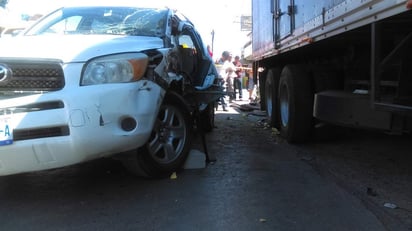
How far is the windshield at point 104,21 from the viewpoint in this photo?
17.9 ft

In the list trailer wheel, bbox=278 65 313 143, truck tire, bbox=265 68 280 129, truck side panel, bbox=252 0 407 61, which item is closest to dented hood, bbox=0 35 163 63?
truck side panel, bbox=252 0 407 61

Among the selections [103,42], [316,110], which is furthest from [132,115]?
[316,110]

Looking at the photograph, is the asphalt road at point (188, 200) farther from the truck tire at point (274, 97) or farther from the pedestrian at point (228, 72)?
the pedestrian at point (228, 72)

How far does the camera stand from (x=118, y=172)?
554cm

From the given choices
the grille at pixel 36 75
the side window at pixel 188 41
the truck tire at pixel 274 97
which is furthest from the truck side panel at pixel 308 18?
the grille at pixel 36 75

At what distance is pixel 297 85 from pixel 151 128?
3.17m

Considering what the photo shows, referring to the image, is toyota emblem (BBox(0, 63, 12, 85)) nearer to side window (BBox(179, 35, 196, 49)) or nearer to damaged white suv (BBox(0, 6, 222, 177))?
damaged white suv (BBox(0, 6, 222, 177))

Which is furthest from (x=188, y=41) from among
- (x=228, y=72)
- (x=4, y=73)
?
(x=228, y=72)

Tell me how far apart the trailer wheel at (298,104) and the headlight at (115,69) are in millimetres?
3169

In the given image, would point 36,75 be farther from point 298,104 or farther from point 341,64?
point 341,64

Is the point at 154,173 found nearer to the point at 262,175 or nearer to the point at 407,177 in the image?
the point at 262,175

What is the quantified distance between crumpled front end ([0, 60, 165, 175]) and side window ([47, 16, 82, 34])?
1.50 meters

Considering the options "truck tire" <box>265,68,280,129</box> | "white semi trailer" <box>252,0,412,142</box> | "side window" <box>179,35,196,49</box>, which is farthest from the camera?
"truck tire" <box>265,68,280,129</box>

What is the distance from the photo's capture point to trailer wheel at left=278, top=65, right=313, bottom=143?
7059 mm
